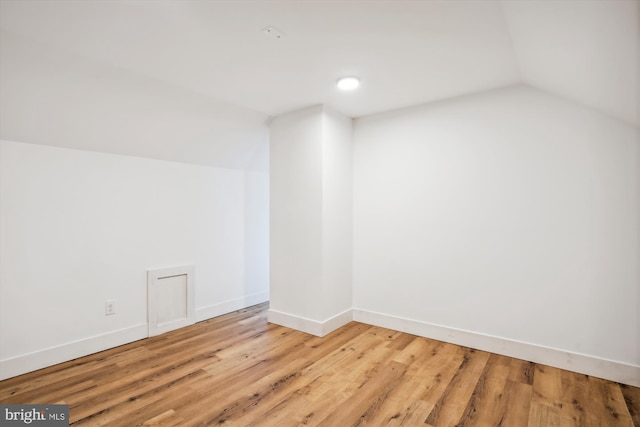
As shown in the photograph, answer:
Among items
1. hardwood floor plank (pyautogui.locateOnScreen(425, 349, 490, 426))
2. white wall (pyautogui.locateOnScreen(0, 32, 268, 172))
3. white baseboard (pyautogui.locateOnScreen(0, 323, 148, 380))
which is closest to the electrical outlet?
white baseboard (pyautogui.locateOnScreen(0, 323, 148, 380))

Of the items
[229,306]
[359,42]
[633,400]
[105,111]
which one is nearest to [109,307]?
[229,306]

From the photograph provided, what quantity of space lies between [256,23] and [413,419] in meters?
2.35

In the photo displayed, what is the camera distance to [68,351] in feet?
8.41

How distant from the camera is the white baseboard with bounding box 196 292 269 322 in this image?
353cm

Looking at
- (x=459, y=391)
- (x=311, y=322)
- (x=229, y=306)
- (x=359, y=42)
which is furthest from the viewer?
(x=229, y=306)

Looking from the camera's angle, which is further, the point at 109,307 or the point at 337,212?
the point at 337,212

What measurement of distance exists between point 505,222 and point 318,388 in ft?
6.32

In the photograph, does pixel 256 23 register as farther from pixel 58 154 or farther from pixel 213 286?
pixel 213 286

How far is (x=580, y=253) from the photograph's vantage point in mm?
2361

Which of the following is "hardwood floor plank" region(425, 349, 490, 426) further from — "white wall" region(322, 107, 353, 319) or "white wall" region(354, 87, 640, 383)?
"white wall" region(322, 107, 353, 319)

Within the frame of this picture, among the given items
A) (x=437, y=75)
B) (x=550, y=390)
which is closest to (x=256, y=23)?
(x=437, y=75)

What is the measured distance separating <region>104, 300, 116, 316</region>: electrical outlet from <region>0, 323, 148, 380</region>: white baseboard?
0.17 meters

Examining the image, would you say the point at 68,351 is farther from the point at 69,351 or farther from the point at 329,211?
the point at 329,211

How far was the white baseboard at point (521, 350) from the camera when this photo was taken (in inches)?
87.7
